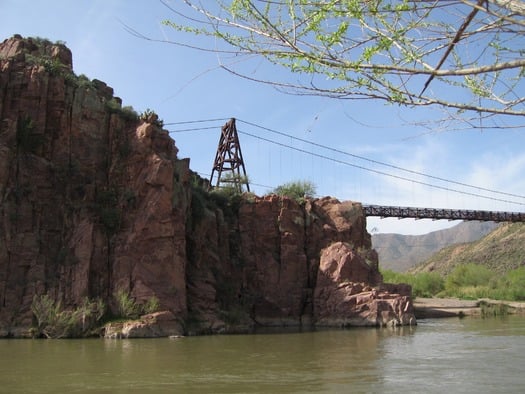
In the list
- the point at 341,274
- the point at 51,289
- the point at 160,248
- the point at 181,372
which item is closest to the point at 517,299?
the point at 341,274

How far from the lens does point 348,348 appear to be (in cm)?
2034

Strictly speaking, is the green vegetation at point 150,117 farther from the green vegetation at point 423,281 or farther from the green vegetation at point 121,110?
the green vegetation at point 423,281

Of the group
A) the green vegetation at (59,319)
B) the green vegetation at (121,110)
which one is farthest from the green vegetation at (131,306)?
the green vegetation at (121,110)

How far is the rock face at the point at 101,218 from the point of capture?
26.1 metres

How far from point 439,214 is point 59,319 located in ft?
170

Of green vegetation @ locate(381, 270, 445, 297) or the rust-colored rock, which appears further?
green vegetation @ locate(381, 270, 445, 297)

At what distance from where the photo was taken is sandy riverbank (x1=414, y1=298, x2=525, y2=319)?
154 feet

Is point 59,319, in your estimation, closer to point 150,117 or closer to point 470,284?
point 150,117

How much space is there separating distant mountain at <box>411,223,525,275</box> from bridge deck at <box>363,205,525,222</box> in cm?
1621

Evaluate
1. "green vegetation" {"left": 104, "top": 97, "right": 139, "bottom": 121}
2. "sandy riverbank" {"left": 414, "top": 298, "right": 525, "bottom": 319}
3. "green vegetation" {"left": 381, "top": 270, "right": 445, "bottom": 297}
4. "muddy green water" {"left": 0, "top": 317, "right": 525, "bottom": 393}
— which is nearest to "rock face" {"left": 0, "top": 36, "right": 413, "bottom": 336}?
"green vegetation" {"left": 104, "top": 97, "right": 139, "bottom": 121}

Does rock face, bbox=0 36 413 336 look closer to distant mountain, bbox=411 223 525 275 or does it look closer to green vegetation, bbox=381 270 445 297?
green vegetation, bbox=381 270 445 297

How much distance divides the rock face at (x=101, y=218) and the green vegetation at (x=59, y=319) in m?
0.58

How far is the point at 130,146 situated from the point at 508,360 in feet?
66.6

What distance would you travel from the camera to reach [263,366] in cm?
1571
